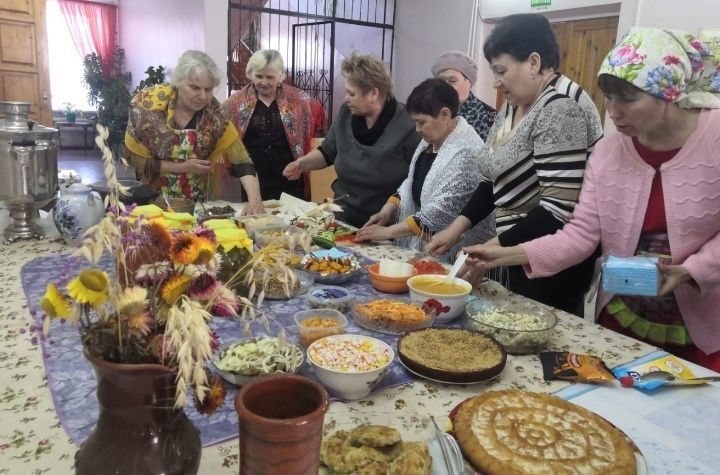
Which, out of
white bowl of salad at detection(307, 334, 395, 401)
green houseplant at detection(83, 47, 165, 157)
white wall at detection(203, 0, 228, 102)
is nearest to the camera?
white bowl of salad at detection(307, 334, 395, 401)

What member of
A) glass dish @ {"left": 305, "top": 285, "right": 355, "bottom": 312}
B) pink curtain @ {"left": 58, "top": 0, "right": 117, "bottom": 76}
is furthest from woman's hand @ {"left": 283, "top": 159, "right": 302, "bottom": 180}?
pink curtain @ {"left": 58, "top": 0, "right": 117, "bottom": 76}

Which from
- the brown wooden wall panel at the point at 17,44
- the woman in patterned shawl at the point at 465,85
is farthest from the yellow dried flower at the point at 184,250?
the brown wooden wall panel at the point at 17,44

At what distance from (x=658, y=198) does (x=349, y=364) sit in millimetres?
968

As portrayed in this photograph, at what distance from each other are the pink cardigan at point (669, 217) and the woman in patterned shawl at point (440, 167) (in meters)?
0.59

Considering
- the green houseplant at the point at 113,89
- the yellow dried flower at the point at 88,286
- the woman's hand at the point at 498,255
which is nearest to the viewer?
the yellow dried flower at the point at 88,286

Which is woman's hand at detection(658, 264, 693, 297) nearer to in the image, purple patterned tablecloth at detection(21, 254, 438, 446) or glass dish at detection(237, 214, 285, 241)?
purple patterned tablecloth at detection(21, 254, 438, 446)

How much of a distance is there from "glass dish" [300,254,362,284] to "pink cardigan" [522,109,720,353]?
0.55 m

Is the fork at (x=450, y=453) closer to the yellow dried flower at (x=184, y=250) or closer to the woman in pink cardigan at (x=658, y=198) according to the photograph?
the yellow dried flower at (x=184, y=250)

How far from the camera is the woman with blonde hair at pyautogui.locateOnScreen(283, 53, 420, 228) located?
2551mm

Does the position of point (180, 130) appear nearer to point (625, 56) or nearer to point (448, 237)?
point (448, 237)

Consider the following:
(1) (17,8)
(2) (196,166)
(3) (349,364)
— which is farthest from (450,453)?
(1) (17,8)

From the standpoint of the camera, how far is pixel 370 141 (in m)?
2.67

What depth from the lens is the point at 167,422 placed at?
2.30 ft

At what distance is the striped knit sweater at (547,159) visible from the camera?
5.35ft
